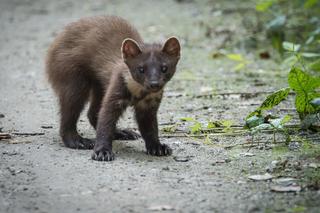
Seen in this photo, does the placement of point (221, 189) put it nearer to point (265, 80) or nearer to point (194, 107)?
point (194, 107)

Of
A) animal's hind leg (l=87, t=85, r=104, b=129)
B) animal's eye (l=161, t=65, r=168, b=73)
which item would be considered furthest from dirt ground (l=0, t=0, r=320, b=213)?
animal's eye (l=161, t=65, r=168, b=73)

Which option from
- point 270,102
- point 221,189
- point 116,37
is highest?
point 116,37

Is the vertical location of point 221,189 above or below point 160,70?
below

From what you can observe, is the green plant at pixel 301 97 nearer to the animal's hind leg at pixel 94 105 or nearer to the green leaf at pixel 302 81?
the green leaf at pixel 302 81

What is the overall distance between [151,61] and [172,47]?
0.32 meters

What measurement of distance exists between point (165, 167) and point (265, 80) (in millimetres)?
3914

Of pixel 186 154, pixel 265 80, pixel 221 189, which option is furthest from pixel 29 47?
pixel 221 189

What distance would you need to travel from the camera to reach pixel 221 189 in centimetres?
510

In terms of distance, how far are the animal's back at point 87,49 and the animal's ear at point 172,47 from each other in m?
0.61

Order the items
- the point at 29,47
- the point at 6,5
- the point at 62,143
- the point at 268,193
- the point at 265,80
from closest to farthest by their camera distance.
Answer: the point at 268,193
the point at 62,143
the point at 265,80
the point at 29,47
the point at 6,5

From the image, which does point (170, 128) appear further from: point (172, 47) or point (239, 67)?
point (239, 67)

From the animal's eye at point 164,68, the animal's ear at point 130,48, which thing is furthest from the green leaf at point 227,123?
the animal's ear at point 130,48

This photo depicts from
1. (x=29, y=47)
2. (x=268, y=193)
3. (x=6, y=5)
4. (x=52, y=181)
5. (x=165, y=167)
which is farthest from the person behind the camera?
(x=6, y=5)

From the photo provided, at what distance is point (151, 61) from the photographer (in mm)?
6203
